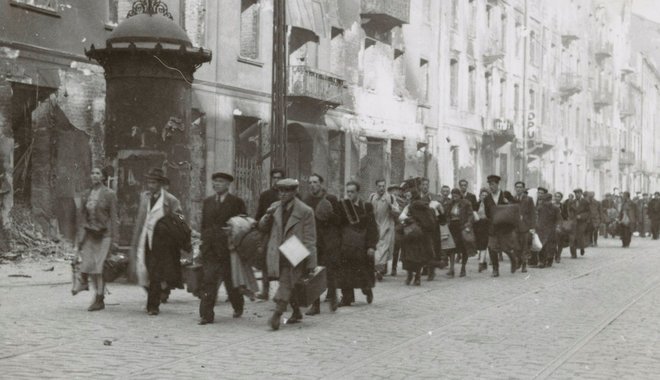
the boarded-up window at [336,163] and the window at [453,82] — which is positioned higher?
the window at [453,82]

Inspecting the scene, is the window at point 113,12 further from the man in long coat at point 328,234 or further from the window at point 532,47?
the window at point 532,47

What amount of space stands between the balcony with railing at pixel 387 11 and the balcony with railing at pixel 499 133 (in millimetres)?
10985

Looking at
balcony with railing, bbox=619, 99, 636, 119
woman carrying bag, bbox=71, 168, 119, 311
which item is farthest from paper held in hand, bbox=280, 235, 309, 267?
balcony with railing, bbox=619, 99, 636, 119

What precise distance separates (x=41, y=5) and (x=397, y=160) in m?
16.7

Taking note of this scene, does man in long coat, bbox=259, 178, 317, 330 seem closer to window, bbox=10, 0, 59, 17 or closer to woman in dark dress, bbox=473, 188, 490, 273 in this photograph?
woman in dark dress, bbox=473, 188, 490, 273

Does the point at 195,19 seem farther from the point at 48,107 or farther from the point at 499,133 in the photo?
the point at 499,133

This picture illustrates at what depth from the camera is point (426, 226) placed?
53.9 ft

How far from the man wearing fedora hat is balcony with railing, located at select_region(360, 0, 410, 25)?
1982 cm

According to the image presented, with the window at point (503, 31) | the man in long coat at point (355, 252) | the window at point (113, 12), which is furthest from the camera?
the window at point (503, 31)

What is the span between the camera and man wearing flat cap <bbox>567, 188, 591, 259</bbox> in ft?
84.1

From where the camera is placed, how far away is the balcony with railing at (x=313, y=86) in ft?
85.6

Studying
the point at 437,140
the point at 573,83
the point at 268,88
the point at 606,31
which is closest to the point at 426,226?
the point at 268,88

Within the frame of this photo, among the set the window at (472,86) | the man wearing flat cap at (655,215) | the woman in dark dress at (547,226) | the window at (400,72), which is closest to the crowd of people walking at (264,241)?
the woman in dark dress at (547,226)

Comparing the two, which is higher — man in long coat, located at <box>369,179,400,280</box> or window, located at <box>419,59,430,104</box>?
window, located at <box>419,59,430,104</box>
